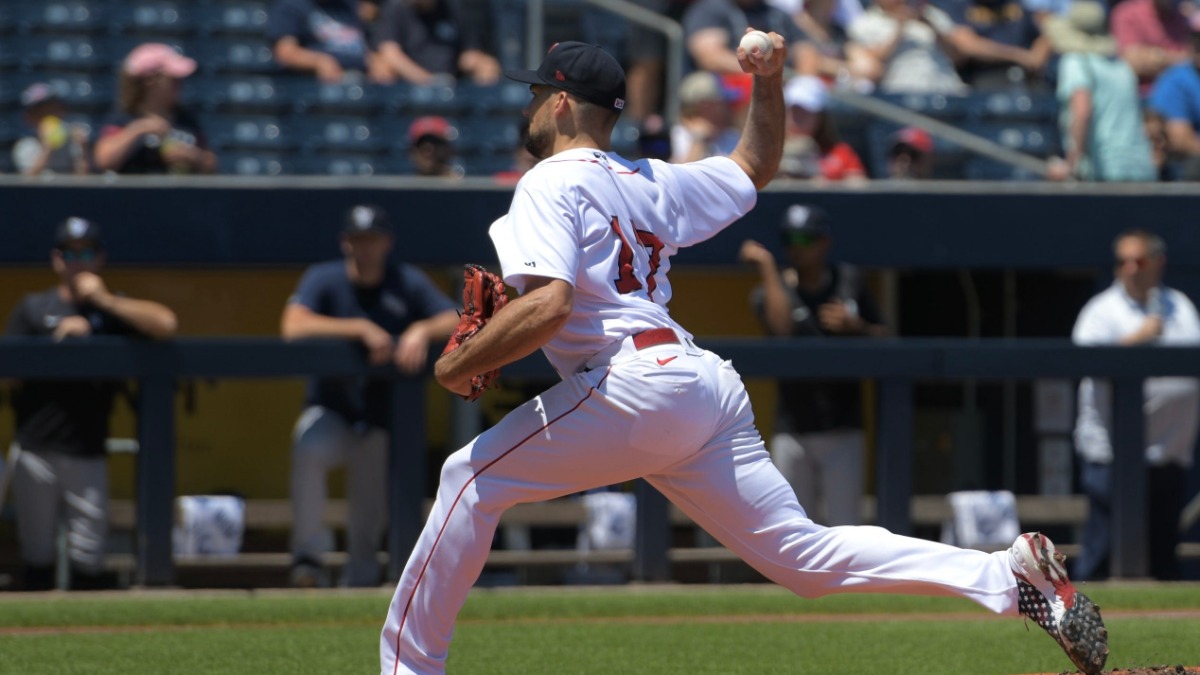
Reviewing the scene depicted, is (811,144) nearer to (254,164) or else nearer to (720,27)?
(720,27)

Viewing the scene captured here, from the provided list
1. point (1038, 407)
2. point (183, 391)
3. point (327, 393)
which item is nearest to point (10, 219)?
point (183, 391)

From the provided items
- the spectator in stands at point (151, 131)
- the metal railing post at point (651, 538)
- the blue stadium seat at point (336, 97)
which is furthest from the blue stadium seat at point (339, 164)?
the metal railing post at point (651, 538)

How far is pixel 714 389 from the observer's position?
151 inches

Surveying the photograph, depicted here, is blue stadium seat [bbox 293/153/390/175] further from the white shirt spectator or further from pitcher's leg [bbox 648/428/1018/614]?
pitcher's leg [bbox 648/428/1018/614]

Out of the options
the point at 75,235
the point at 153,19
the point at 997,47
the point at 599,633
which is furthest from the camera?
the point at 997,47

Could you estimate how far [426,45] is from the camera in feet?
33.3

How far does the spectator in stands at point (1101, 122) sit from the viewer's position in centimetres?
998

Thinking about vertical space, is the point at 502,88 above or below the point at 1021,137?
above

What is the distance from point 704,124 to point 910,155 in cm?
116

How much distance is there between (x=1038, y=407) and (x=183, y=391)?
461cm

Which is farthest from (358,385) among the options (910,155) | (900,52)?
(900,52)

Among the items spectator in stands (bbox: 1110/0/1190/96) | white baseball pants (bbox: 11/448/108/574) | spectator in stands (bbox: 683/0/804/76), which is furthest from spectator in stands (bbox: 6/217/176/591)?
spectator in stands (bbox: 1110/0/1190/96)

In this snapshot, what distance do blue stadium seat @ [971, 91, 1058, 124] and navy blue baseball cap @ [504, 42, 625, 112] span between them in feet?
23.4

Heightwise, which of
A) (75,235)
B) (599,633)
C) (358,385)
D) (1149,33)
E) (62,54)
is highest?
(1149,33)
